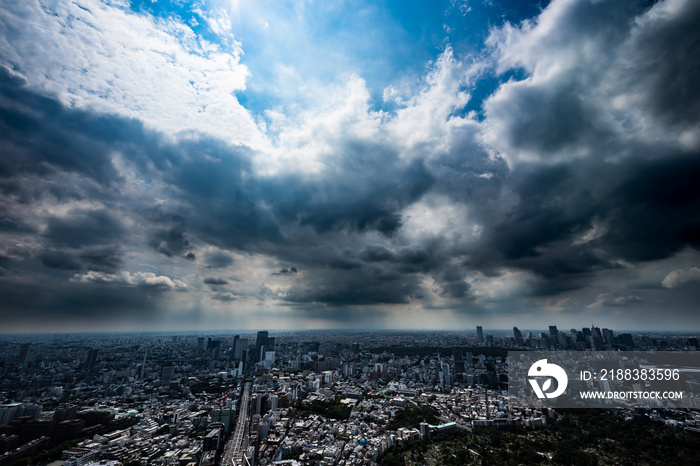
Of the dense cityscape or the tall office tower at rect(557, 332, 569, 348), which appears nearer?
the dense cityscape

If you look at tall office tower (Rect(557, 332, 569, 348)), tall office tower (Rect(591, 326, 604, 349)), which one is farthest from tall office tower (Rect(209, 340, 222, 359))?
tall office tower (Rect(591, 326, 604, 349))

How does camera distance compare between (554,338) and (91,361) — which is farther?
(554,338)

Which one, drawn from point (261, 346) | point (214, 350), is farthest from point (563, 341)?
point (214, 350)

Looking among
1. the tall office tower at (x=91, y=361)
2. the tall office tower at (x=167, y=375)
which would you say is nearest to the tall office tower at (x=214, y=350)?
the tall office tower at (x=167, y=375)

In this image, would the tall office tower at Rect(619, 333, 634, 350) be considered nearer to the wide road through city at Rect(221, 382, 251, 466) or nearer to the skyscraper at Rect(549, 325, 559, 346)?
the skyscraper at Rect(549, 325, 559, 346)

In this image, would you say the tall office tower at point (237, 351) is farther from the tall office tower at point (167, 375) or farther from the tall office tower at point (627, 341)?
the tall office tower at point (627, 341)

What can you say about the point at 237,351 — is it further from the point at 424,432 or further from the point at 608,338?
the point at 608,338
